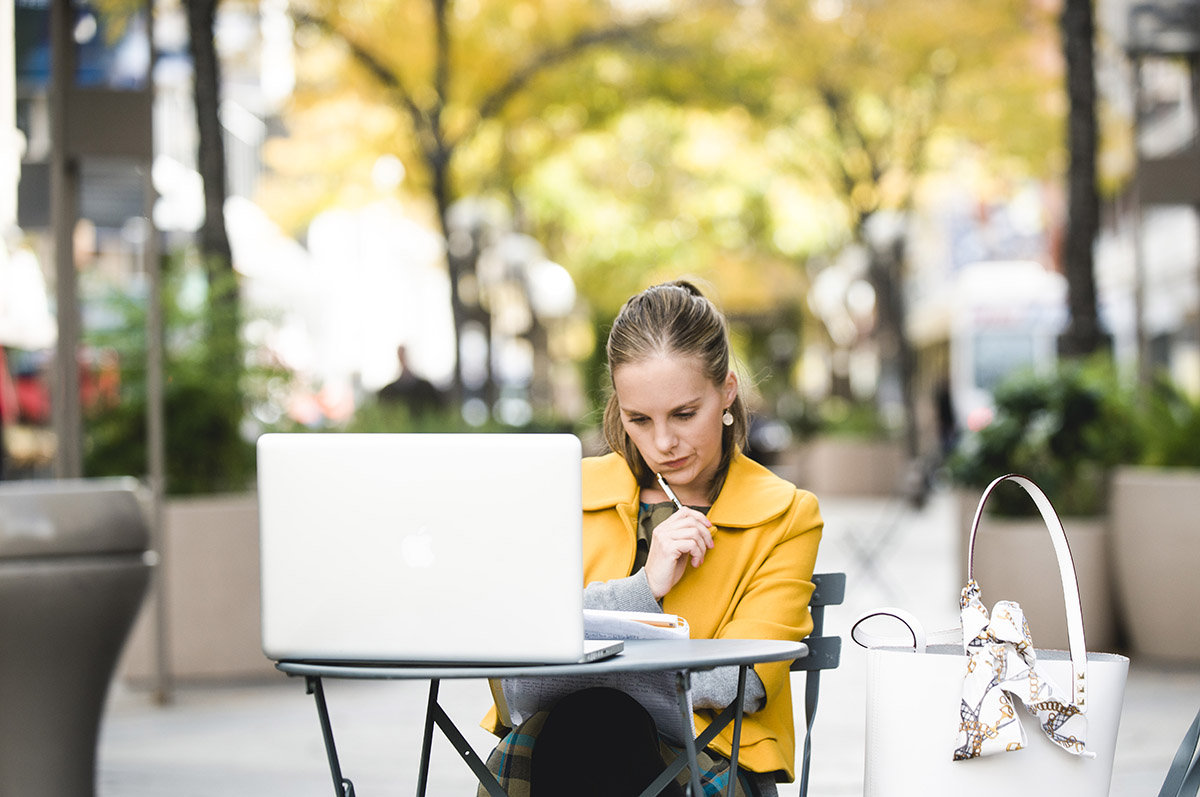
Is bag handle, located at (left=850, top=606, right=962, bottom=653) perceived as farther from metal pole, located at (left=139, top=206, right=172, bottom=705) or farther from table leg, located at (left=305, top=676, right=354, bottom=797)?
metal pole, located at (left=139, top=206, right=172, bottom=705)

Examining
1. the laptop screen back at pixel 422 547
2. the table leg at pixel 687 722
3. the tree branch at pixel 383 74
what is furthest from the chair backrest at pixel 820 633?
the tree branch at pixel 383 74

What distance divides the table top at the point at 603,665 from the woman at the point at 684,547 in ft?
0.81

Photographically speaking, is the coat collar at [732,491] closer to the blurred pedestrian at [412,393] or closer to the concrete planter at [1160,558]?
the concrete planter at [1160,558]

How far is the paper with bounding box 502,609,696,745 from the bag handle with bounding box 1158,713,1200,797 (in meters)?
0.85

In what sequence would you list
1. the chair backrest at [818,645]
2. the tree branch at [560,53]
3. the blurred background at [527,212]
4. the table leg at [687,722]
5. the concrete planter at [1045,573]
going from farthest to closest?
the tree branch at [560,53], the concrete planter at [1045,573], the blurred background at [527,212], the chair backrest at [818,645], the table leg at [687,722]

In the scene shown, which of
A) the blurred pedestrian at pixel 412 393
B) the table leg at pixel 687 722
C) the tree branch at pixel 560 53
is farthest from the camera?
the tree branch at pixel 560 53

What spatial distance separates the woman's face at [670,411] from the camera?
2.65m

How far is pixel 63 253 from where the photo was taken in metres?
6.36

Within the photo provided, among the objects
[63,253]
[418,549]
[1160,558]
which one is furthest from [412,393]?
[418,549]

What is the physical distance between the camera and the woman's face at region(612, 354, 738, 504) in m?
2.65

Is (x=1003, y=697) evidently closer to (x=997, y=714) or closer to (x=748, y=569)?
(x=997, y=714)

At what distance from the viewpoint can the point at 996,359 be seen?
121 feet

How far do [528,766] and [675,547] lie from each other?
511 millimetres

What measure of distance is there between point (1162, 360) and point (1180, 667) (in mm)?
22954
